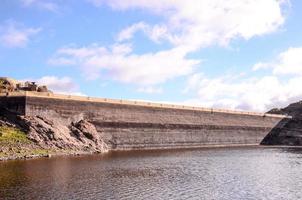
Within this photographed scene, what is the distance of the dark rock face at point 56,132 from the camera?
229ft

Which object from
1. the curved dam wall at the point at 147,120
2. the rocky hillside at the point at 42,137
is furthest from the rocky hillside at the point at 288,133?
the rocky hillside at the point at 42,137

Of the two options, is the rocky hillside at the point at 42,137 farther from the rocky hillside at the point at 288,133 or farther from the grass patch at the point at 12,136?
the rocky hillside at the point at 288,133

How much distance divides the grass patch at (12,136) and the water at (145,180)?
9.84 meters

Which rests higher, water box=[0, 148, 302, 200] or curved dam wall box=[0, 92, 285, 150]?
curved dam wall box=[0, 92, 285, 150]

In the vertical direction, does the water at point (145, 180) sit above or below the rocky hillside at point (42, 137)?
below

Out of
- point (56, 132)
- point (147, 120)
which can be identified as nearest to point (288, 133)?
point (147, 120)

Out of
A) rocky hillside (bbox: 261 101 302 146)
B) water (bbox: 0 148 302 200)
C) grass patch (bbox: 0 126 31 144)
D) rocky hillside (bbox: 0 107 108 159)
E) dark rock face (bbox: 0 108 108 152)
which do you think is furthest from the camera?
rocky hillside (bbox: 261 101 302 146)

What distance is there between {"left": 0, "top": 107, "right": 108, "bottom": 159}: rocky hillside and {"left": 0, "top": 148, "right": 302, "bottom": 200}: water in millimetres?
8575

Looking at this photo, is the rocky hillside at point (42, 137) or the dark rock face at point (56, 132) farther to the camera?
the dark rock face at point (56, 132)

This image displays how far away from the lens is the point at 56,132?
72.4m

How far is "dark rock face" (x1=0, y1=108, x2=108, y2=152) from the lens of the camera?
69.7m

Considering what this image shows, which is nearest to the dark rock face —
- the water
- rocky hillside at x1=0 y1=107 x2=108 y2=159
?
rocky hillside at x1=0 y1=107 x2=108 y2=159

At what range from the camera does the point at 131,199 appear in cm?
3294

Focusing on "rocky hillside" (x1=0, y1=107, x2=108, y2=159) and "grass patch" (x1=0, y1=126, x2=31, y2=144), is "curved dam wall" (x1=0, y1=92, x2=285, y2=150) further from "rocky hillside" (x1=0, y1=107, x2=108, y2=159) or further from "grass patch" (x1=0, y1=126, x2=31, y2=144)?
"grass patch" (x1=0, y1=126, x2=31, y2=144)
